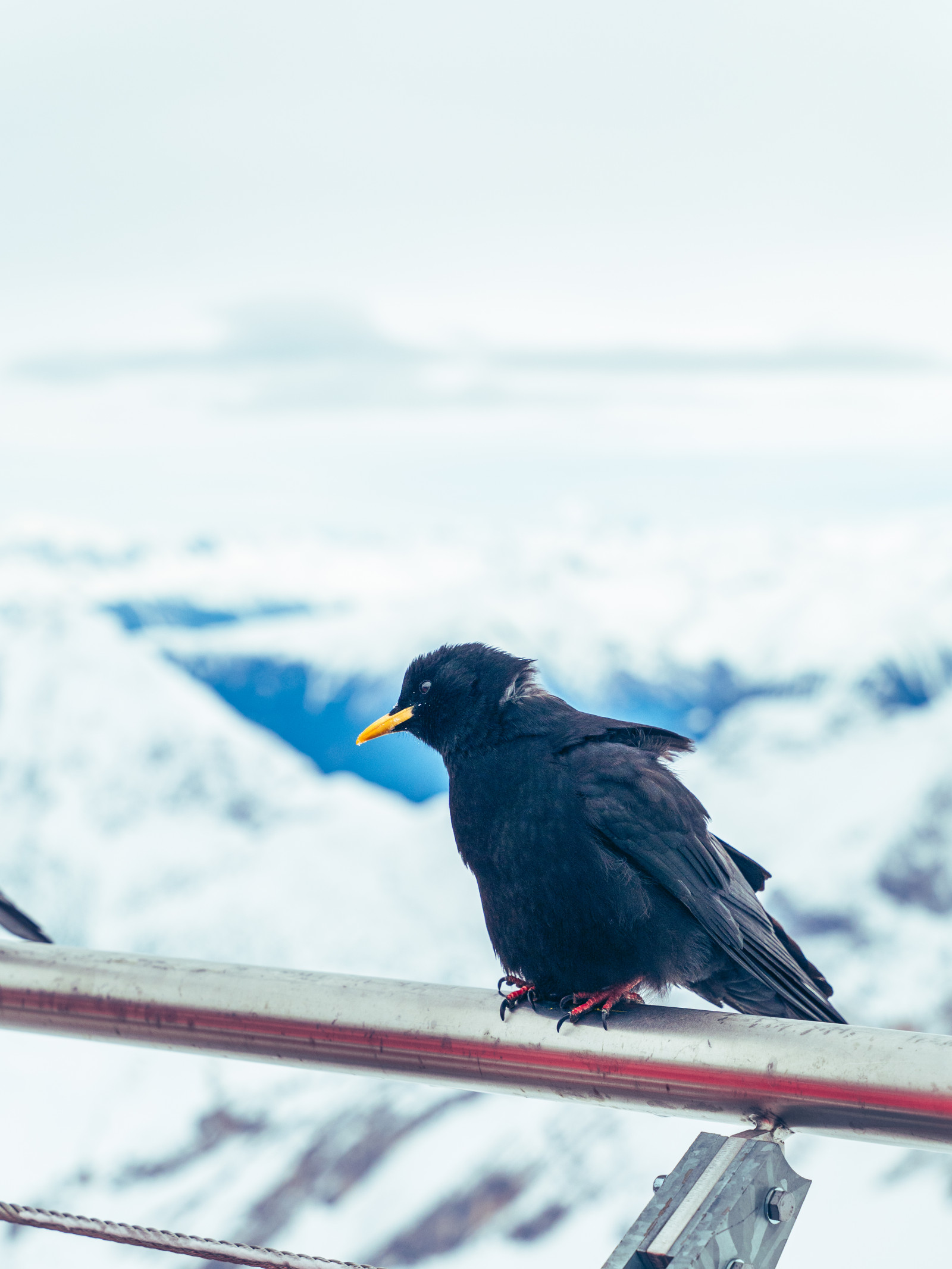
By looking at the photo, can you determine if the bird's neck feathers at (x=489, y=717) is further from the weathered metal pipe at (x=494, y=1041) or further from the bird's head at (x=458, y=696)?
the weathered metal pipe at (x=494, y=1041)

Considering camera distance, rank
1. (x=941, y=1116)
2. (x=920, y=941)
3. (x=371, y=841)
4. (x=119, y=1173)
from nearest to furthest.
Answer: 1. (x=941, y=1116)
2. (x=119, y=1173)
3. (x=920, y=941)
4. (x=371, y=841)

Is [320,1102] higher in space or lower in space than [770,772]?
lower

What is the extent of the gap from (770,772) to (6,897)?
2551 inches

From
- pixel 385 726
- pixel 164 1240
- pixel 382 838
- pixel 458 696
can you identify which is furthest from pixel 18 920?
pixel 382 838

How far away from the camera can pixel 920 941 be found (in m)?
39.8

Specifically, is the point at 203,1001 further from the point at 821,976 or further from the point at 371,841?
the point at 371,841

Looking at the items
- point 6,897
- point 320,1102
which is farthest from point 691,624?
point 6,897

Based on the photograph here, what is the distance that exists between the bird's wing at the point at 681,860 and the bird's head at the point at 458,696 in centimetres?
17

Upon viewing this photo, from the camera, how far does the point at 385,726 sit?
1493 millimetres

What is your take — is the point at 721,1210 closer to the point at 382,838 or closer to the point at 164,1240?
the point at 164,1240

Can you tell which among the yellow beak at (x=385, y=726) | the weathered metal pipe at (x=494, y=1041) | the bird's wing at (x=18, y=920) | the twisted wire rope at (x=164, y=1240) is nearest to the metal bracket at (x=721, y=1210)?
the weathered metal pipe at (x=494, y=1041)

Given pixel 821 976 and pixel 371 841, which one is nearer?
pixel 821 976

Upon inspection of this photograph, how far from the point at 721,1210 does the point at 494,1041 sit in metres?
0.23

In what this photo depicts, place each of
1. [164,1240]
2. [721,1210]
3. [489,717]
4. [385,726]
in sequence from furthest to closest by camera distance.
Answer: [385,726] → [489,717] → [164,1240] → [721,1210]
